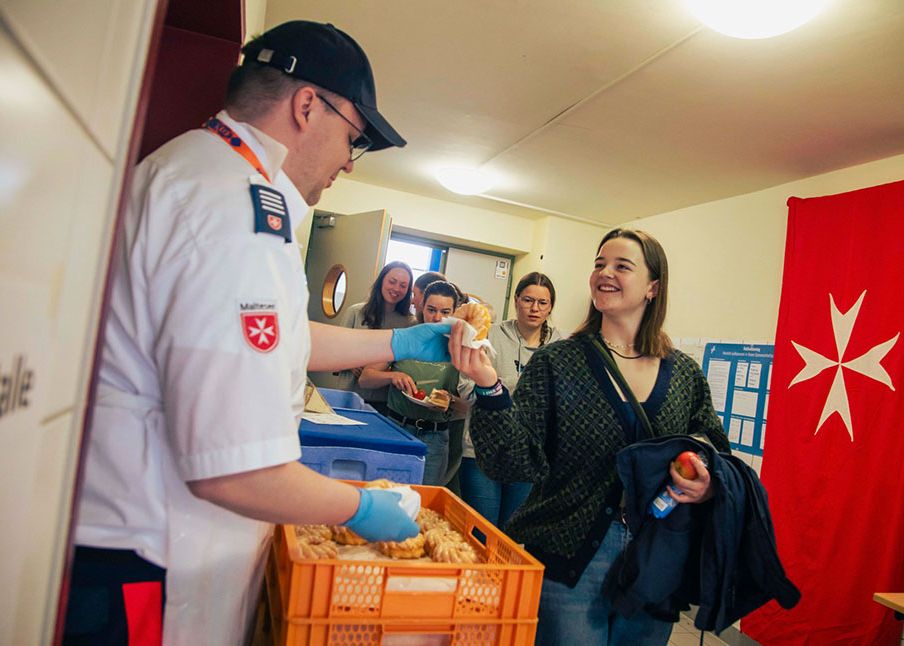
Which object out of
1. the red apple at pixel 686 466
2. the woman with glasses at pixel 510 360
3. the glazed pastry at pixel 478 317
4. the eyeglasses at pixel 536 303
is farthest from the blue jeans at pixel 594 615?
the eyeglasses at pixel 536 303

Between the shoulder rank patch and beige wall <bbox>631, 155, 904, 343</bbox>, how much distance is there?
349 centimetres

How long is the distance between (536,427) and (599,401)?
0.18m

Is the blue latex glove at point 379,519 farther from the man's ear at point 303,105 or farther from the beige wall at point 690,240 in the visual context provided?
the beige wall at point 690,240

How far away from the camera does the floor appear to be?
325cm

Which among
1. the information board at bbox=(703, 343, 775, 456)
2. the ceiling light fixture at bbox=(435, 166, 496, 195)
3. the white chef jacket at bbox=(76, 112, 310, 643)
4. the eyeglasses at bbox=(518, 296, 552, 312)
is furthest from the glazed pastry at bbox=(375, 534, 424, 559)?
the ceiling light fixture at bbox=(435, 166, 496, 195)

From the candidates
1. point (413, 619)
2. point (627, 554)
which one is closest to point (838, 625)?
point (627, 554)

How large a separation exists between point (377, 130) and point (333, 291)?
4.08 m

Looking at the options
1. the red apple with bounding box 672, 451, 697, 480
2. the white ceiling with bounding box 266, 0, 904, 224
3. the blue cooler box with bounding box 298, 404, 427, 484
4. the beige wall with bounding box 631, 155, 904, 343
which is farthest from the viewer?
the beige wall with bounding box 631, 155, 904, 343

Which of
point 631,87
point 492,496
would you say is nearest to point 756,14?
point 631,87

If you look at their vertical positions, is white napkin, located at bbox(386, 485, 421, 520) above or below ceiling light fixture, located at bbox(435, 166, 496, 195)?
below

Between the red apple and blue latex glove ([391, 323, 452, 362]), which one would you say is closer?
the red apple

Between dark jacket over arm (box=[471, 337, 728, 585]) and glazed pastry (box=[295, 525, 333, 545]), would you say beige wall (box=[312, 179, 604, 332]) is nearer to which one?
dark jacket over arm (box=[471, 337, 728, 585])

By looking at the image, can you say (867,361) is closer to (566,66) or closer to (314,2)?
(566,66)

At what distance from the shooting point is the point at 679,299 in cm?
447
